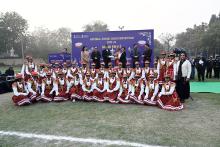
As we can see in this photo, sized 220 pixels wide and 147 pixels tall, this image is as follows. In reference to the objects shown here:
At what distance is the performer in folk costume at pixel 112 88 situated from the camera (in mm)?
9266

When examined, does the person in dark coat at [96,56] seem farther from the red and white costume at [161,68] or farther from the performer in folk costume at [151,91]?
the performer in folk costume at [151,91]

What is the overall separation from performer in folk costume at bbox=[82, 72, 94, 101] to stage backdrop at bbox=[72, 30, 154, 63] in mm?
3608

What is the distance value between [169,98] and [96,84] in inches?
108

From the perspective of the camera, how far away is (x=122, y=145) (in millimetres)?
5273

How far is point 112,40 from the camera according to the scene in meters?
13.0

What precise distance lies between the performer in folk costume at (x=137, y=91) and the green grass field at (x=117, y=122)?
0.41 m

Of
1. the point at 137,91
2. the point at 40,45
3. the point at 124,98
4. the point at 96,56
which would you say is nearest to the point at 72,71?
the point at 96,56

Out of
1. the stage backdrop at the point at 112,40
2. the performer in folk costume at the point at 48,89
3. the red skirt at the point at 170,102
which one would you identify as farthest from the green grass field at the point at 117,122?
the stage backdrop at the point at 112,40

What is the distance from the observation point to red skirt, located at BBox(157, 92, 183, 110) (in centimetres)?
807

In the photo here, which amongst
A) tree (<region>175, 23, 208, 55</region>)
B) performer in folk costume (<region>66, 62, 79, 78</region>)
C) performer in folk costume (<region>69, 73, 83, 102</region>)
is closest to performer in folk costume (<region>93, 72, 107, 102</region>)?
performer in folk costume (<region>69, 73, 83, 102</region>)

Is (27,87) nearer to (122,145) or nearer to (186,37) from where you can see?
(122,145)

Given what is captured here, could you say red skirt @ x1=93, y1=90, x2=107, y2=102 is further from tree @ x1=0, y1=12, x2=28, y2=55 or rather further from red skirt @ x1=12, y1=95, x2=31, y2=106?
tree @ x1=0, y1=12, x2=28, y2=55

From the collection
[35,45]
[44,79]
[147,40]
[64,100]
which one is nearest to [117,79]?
[64,100]

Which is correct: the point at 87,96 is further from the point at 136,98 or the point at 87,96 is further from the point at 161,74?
the point at 161,74
